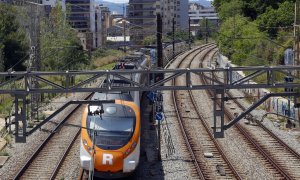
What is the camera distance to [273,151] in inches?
624

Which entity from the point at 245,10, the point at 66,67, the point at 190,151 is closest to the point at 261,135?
the point at 190,151

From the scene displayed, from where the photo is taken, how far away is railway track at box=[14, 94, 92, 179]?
538 inches

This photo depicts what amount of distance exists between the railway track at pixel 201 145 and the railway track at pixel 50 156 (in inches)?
158

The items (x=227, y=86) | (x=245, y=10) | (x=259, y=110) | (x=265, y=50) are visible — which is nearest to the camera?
(x=227, y=86)

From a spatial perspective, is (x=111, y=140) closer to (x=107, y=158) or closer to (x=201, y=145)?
(x=107, y=158)

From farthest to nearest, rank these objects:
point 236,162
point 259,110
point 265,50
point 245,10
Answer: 1. point 245,10
2. point 265,50
3. point 259,110
4. point 236,162

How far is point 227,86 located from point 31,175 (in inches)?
253

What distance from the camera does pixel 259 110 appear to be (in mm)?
23047

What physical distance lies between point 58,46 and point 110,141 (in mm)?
25290

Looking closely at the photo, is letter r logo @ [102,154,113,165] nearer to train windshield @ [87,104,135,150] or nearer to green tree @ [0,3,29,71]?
train windshield @ [87,104,135,150]

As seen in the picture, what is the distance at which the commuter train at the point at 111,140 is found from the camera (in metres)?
12.2

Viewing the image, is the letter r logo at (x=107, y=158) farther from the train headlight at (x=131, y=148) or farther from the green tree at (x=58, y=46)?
the green tree at (x=58, y=46)

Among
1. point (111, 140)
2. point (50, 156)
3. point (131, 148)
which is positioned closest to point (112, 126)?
point (111, 140)

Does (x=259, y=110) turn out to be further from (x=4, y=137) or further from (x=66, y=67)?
(x=66, y=67)
